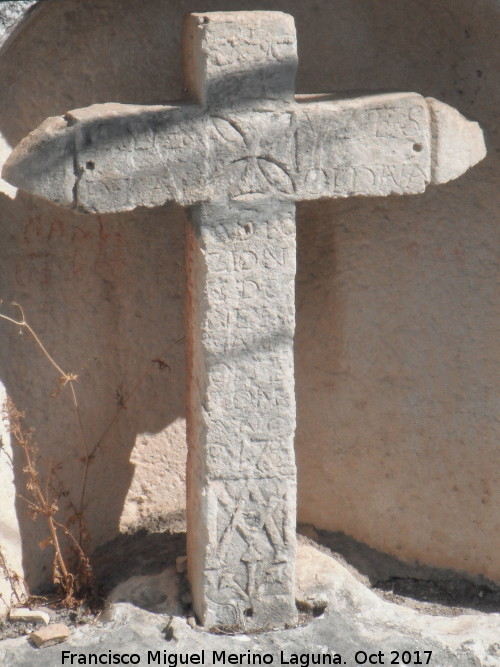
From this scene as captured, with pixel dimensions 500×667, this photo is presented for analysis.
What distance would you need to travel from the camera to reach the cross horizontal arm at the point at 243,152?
111 inches

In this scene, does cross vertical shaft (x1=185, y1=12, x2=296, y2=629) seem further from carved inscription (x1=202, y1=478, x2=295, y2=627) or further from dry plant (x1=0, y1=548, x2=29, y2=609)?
dry plant (x1=0, y1=548, x2=29, y2=609)

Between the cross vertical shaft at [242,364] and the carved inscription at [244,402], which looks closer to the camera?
the cross vertical shaft at [242,364]

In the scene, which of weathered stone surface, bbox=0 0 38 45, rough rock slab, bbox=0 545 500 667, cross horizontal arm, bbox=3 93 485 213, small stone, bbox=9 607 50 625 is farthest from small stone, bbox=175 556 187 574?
weathered stone surface, bbox=0 0 38 45

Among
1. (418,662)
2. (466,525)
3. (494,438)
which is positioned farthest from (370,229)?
(418,662)

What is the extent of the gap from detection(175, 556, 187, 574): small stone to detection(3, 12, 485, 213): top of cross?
1.34 m

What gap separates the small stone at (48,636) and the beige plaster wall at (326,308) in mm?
302

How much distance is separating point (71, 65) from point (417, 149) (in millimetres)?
1179

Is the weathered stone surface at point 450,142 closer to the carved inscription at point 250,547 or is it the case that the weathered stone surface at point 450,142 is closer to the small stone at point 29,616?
the carved inscription at point 250,547

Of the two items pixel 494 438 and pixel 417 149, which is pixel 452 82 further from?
pixel 494 438

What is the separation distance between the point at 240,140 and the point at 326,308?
1.01 meters

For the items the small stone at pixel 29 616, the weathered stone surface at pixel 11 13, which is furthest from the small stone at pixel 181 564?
the weathered stone surface at pixel 11 13

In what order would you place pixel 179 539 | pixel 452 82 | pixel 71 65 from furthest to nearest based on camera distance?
1. pixel 179 539
2. pixel 452 82
3. pixel 71 65

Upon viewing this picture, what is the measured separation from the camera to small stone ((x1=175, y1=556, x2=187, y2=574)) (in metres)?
3.50

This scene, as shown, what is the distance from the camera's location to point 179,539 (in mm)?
3768
